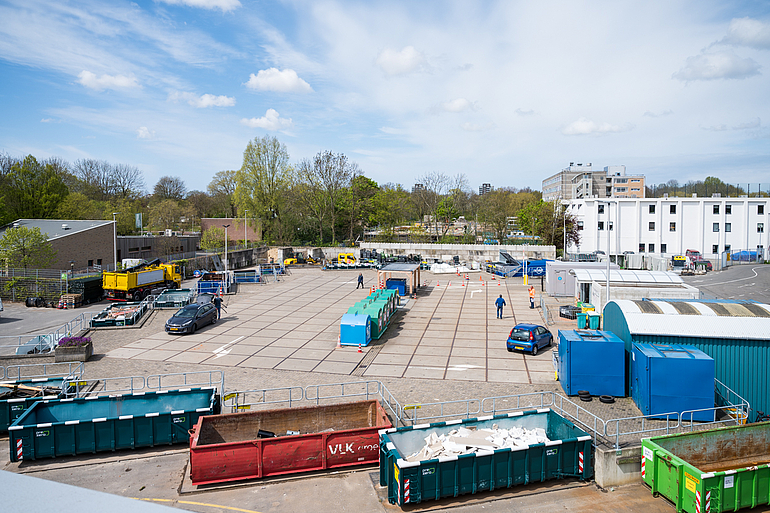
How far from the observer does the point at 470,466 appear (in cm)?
1049

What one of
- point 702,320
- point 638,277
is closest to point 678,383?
point 702,320

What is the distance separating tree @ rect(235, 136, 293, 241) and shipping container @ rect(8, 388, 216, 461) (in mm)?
57440

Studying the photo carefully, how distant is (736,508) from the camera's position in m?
9.78

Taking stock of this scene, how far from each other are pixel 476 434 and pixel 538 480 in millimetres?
1666

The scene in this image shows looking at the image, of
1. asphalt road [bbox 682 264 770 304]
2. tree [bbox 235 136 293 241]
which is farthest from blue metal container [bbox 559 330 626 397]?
tree [bbox 235 136 293 241]

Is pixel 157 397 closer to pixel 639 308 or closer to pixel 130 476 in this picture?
pixel 130 476

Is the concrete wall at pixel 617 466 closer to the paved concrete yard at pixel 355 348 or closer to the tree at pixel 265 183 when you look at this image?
the paved concrete yard at pixel 355 348

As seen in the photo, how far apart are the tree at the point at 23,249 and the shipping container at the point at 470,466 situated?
126ft

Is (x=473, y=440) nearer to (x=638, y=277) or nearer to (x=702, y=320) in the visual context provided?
(x=702, y=320)

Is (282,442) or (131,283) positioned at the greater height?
(131,283)

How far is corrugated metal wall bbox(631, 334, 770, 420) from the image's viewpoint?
14047 mm

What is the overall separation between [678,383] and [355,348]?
12818 mm

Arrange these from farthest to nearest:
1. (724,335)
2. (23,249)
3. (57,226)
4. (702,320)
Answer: (57,226) < (23,249) < (702,320) < (724,335)

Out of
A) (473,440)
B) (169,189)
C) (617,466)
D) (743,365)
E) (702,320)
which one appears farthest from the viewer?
(169,189)
